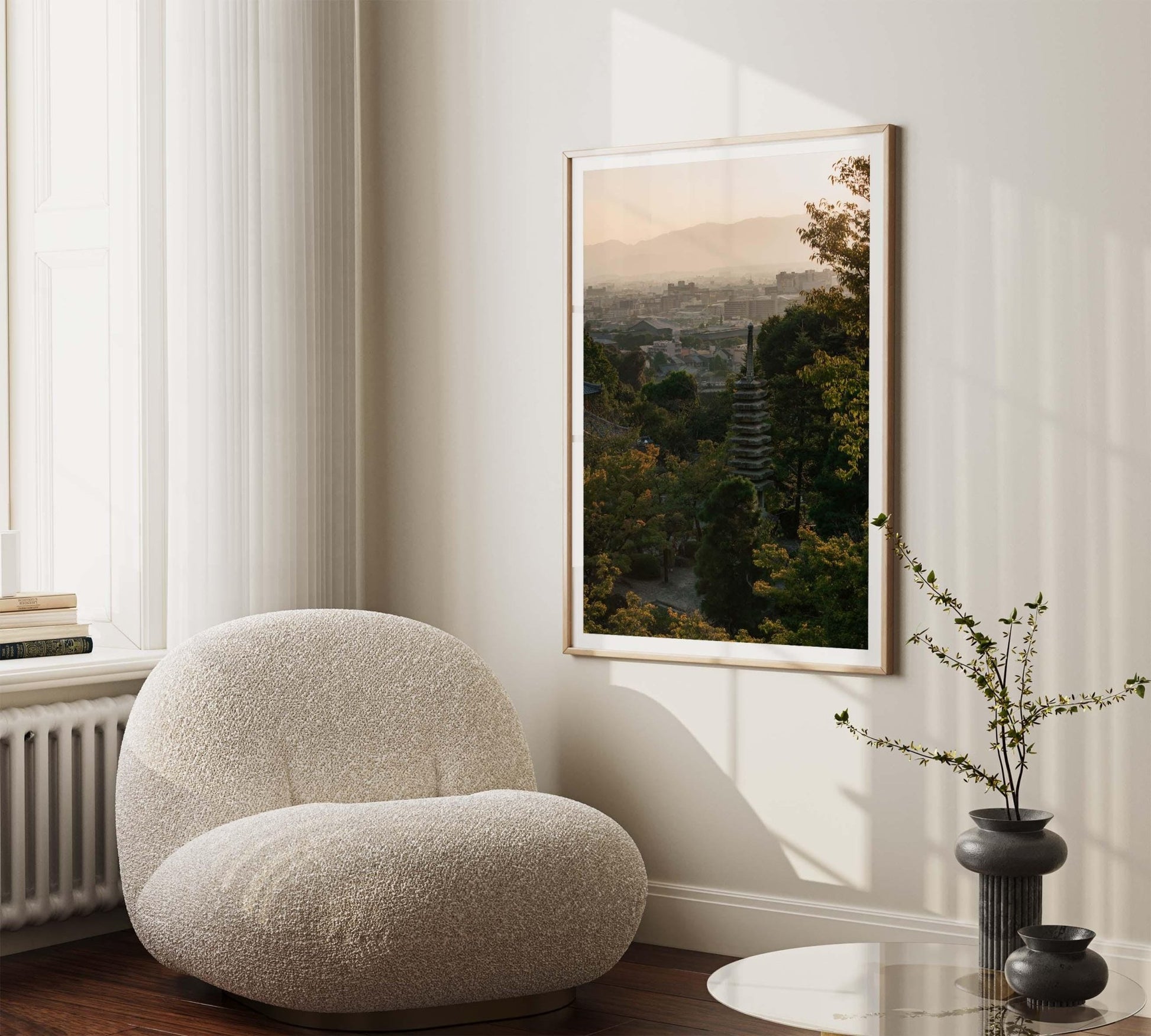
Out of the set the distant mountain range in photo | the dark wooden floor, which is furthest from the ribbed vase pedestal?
the distant mountain range in photo

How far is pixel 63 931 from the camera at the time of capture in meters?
3.59

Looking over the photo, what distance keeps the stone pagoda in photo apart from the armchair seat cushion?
1037 millimetres

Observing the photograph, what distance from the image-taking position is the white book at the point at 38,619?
3480 mm

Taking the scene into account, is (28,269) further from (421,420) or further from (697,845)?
(697,845)

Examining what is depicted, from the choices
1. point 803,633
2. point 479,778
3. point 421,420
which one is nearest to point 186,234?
point 421,420

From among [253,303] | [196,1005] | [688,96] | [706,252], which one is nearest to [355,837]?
[196,1005]

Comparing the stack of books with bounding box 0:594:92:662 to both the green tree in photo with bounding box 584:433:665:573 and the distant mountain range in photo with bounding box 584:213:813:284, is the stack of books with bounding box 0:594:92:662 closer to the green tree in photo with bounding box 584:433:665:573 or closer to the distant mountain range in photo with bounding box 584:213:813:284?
the green tree in photo with bounding box 584:433:665:573

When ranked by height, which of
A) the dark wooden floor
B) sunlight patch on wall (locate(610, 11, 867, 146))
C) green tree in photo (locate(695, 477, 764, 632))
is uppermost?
sunlight patch on wall (locate(610, 11, 867, 146))

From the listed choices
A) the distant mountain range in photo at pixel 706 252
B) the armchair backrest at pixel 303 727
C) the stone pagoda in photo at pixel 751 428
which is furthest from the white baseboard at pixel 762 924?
the distant mountain range in photo at pixel 706 252

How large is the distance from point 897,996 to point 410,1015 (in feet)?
3.77

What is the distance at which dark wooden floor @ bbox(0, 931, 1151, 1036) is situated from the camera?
298 centimetres

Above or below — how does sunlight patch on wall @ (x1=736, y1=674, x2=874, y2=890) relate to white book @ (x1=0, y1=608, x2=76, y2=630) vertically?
below

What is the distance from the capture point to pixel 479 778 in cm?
342

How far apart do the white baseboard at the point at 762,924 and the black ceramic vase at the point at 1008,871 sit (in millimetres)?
1081
